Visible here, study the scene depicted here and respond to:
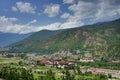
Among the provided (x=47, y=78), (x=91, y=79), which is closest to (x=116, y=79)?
(x=91, y=79)

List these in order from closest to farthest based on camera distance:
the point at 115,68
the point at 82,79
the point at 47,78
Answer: the point at 47,78
the point at 82,79
the point at 115,68

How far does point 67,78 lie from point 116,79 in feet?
109

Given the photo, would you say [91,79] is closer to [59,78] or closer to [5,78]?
[59,78]

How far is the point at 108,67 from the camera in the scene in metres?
198

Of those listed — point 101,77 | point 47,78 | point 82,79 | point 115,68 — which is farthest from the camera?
point 115,68

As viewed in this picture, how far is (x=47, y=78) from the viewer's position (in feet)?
390

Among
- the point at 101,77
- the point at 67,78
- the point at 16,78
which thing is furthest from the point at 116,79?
the point at 16,78

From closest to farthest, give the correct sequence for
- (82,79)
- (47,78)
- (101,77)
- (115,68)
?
(47,78) → (82,79) → (101,77) → (115,68)

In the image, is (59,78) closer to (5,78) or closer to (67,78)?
(67,78)

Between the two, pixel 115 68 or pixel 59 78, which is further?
pixel 115 68

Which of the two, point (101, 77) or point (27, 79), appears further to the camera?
point (101, 77)

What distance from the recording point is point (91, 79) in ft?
415

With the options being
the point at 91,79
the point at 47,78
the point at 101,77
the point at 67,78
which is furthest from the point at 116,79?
the point at 47,78

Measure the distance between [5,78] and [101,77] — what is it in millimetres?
49664
